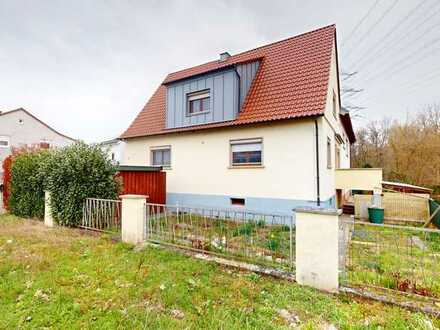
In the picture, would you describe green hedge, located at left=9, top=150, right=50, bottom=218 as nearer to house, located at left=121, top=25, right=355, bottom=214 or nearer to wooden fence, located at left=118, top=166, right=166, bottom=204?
wooden fence, located at left=118, top=166, right=166, bottom=204

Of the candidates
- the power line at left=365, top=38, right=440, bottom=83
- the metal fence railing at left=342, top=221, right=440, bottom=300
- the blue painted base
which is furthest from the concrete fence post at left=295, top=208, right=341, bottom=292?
the power line at left=365, top=38, right=440, bottom=83

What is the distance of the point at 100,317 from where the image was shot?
2.87 m

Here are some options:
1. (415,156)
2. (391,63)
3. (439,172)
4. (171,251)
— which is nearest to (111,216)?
(171,251)

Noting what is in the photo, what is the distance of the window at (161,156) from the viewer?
1192 cm

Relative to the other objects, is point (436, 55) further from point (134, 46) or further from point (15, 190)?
point (15, 190)

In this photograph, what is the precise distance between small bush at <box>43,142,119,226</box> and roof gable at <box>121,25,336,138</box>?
4.36 metres

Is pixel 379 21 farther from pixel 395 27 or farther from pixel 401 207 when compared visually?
pixel 401 207

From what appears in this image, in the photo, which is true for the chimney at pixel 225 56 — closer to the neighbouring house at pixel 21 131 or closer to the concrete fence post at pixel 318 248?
the concrete fence post at pixel 318 248

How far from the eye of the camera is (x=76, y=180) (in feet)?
23.5

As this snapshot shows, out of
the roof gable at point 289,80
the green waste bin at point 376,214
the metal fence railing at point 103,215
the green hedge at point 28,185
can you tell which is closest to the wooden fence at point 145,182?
the metal fence railing at point 103,215

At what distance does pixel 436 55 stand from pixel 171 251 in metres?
15.6

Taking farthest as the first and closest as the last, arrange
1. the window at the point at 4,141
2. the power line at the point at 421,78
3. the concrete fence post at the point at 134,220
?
the window at the point at 4,141, the power line at the point at 421,78, the concrete fence post at the point at 134,220

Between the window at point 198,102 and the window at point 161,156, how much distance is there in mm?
A: 2282

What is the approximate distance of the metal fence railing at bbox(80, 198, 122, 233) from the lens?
6780 mm
